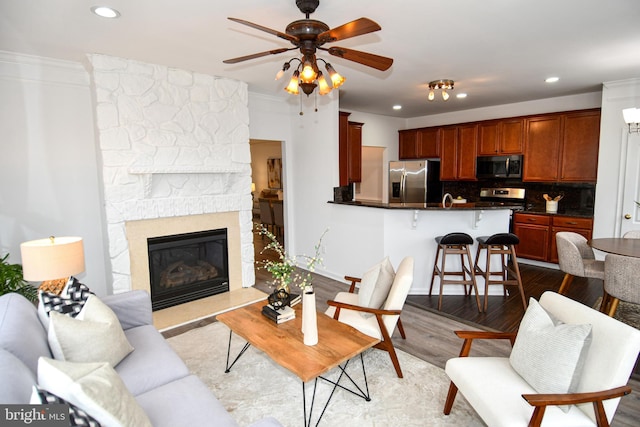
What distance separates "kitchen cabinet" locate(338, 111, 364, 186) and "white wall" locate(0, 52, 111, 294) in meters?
3.27

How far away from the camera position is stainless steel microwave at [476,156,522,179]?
5977mm

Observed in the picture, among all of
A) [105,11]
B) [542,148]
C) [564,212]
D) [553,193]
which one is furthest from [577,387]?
[553,193]

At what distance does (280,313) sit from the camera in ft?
8.75

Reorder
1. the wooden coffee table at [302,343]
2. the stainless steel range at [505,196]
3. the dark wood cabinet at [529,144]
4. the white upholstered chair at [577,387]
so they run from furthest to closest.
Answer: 1. the stainless steel range at [505,196]
2. the dark wood cabinet at [529,144]
3. the wooden coffee table at [302,343]
4. the white upholstered chair at [577,387]

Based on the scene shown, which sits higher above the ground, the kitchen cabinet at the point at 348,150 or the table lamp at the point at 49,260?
the kitchen cabinet at the point at 348,150

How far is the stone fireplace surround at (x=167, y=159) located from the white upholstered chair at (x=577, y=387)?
341 centimetres

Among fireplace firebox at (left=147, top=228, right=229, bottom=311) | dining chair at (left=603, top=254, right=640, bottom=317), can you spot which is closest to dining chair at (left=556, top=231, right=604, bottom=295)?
dining chair at (left=603, top=254, right=640, bottom=317)

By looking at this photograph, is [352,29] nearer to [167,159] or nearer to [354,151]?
[167,159]

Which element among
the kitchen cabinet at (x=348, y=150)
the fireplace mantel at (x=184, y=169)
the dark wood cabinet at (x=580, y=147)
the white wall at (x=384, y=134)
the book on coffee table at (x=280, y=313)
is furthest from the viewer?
the white wall at (x=384, y=134)

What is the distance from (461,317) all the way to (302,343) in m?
2.18

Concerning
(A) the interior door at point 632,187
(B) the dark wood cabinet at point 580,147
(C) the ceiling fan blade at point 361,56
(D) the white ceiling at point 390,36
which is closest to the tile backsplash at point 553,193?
(B) the dark wood cabinet at point 580,147

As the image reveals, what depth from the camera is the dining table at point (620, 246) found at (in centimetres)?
321

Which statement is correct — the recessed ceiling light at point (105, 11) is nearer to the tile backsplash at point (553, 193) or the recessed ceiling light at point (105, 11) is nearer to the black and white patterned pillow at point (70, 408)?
the black and white patterned pillow at point (70, 408)

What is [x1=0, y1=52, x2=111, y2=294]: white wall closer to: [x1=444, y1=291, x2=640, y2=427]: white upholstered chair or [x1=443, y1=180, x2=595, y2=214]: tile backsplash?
[x1=444, y1=291, x2=640, y2=427]: white upholstered chair
